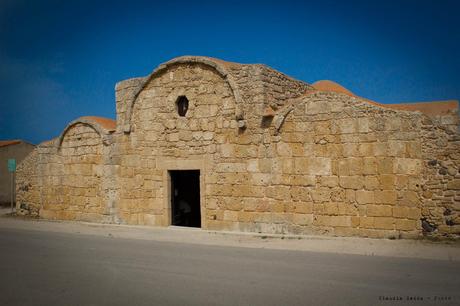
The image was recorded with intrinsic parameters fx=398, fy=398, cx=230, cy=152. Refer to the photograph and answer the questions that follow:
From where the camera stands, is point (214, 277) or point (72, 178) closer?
point (214, 277)

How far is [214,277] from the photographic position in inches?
215

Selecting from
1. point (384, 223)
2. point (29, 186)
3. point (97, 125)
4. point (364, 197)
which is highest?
point (97, 125)

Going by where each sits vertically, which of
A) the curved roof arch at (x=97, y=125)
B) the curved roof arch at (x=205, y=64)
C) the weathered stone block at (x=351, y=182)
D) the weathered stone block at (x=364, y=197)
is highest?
the curved roof arch at (x=205, y=64)

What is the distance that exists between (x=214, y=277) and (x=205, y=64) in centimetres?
675

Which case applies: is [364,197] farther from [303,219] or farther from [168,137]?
[168,137]

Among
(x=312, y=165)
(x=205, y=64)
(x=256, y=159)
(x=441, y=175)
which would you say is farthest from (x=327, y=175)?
(x=205, y=64)

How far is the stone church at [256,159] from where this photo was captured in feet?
27.0

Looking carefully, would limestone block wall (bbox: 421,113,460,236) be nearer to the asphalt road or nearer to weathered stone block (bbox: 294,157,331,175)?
the asphalt road

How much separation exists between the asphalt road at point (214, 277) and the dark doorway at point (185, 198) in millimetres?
3898

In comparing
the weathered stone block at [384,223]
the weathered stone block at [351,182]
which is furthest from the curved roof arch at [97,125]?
the weathered stone block at [384,223]

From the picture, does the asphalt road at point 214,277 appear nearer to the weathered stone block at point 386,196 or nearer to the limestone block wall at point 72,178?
the weathered stone block at point 386,196

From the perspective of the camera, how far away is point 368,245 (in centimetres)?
775

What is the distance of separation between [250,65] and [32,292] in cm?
722

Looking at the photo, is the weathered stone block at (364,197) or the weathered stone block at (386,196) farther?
the weathered stone block at (364,197)
